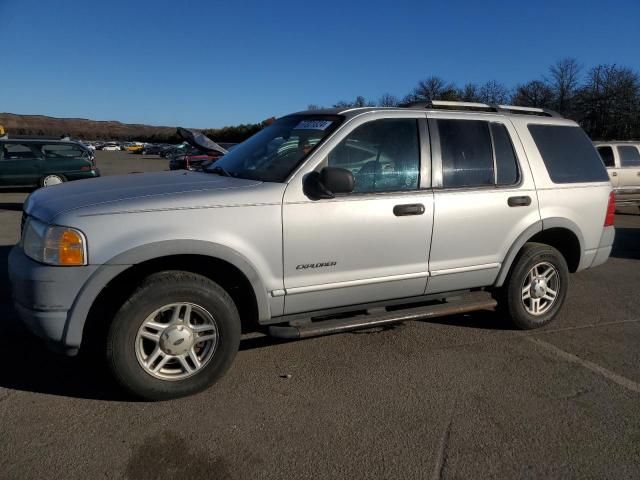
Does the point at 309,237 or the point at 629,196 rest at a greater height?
the point at 309,237

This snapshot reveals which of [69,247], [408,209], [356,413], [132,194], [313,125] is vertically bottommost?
[356,413]

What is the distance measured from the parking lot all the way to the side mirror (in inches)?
51.0

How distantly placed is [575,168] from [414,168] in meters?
1.80

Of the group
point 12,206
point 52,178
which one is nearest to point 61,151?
point 52,178

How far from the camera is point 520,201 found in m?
4.36

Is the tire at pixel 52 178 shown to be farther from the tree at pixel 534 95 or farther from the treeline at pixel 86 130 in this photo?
the treeline at pixel 86 130

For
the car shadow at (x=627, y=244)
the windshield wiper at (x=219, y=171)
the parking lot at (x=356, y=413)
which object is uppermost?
the windshield wiper at (x=219, y=171)

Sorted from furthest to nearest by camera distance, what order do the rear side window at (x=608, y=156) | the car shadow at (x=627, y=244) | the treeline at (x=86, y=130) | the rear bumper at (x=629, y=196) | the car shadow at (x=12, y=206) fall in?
the treeline at (x=86, y=130) < the rear side window at (x=608, y=156) < the rear bumper at (x=629, y=196) < the car shadow at (x=12, y=206) < the car shadow at (x=627, y=244)

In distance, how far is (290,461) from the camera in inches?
108

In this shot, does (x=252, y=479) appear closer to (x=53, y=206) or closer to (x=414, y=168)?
(x=53, y=206)

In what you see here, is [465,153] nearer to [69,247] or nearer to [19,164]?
[69,247]

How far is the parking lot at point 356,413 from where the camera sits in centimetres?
273

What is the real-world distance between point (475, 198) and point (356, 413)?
193cm

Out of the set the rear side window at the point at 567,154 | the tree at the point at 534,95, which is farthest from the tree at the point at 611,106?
the rear side window at the point at 567,154
